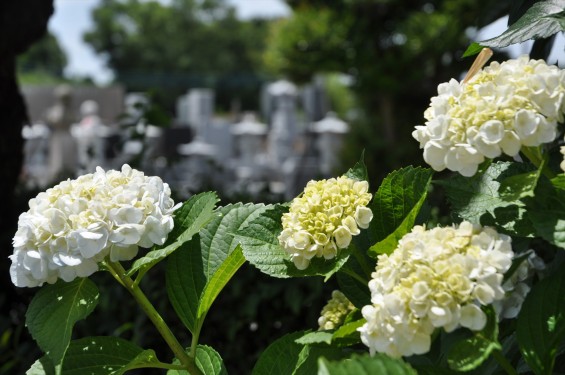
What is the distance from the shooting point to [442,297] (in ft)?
2.64

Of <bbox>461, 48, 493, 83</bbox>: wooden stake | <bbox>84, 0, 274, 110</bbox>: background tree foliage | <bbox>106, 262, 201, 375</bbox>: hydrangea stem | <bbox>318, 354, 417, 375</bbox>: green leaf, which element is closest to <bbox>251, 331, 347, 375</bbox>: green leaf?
<bbox>106, 262, 201, 375</bbox>: hydrangea stem

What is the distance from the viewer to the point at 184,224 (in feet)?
3.79

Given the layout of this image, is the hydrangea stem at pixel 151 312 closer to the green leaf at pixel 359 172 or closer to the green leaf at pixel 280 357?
the green leaf at pixel 280 357

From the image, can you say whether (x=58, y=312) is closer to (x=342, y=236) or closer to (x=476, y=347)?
(x=342, y=236)

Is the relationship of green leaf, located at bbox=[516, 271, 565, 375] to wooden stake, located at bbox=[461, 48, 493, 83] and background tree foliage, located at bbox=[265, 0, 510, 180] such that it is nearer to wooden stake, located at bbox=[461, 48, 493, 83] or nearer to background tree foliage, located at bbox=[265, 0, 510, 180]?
wooden stake, located at bbox=[461, 48, 493, 83]

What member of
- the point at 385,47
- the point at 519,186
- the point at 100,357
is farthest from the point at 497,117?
the point at 385,47

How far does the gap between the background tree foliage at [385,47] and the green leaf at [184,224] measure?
7.62 m

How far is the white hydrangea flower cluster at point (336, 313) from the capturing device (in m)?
1.15

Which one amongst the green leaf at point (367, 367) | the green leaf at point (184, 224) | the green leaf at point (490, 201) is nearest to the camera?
the green leaf at point (367, 367)

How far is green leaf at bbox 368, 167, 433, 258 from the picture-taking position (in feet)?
3.40

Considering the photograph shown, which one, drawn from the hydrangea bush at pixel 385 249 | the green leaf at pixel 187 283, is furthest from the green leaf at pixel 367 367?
the green leaf at pixel 187 283

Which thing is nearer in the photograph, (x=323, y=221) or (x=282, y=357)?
(x=323, y=221)

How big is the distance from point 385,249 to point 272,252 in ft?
0.52

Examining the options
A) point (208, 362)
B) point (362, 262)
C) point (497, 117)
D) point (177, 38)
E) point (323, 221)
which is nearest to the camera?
point (497, 117)
